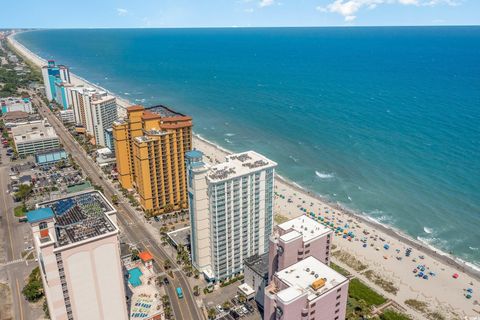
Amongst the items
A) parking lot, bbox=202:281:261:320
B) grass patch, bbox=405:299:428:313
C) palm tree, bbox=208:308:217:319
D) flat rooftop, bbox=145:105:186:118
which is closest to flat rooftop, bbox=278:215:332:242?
parking lot, bbox=202:281:261:320

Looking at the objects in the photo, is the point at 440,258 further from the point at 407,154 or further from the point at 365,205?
the point at 407,154

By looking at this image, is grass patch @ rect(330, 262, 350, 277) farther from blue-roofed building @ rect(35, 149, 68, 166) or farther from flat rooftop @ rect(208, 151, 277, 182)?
blue-roofed building @ rect(35, 149, 68, 166)

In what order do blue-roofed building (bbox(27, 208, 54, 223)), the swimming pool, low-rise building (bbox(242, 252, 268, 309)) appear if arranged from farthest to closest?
low-rise building (bbox(242, 252, 268, 309)) < the swimming pool < blue-roofed building (bbox(27, 208, 54, 223))

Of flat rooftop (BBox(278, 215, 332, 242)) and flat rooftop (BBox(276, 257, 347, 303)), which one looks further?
flat rooftop (BBox(278, 215, 332, 242))

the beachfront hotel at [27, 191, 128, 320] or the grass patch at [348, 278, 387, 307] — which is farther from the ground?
the beachfront hotel at [27, 191, 128, 320]

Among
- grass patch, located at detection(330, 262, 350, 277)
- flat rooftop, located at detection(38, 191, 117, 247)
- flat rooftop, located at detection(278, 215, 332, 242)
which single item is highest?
flat rooftop, located at detection(38, 191, 117, 247)

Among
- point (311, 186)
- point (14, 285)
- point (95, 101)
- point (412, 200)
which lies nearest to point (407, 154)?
point (412, 200)

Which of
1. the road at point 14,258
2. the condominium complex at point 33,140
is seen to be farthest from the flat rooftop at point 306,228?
the condominium complex at point 33,140
